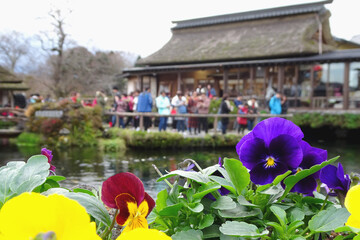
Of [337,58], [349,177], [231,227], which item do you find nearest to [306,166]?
[349,177]

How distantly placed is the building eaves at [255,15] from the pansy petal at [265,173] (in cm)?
2293

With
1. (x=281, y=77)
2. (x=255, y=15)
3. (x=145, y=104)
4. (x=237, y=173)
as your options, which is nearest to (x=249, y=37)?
(x=255, y=15)

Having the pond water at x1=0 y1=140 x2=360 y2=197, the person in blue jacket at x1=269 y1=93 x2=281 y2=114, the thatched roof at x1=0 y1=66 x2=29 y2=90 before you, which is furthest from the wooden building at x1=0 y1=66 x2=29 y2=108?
the person in blue jacket at x1=269 y1=93 x2=281 y2=114

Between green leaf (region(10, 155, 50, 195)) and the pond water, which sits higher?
green leaf (region(10, 155, 50, 195))

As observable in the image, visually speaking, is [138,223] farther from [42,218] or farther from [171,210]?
[42,218]

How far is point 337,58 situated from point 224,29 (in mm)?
9726

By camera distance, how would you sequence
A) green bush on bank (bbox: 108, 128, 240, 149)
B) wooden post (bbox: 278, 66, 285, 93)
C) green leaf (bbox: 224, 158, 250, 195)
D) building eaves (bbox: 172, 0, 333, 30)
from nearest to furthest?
green leaf (bbox: 224, 158, 250, 195) → green bush on bank (bbox: 108, 128, 240, 149) → wooden post (bbox: 278, 66, 285, 93) → building eaves (bbox: 172, 0, 333, 30)

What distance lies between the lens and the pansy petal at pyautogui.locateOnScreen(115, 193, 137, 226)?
0.74m

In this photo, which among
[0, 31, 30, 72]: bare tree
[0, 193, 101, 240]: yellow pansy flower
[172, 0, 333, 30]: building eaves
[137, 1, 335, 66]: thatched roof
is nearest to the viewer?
[0, 193, 101, 240]: yellow pansy flower

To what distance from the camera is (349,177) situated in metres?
0.97

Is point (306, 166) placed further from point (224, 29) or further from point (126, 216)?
point (224, 29)

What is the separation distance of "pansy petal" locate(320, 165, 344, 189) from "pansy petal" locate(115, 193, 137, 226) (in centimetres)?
54

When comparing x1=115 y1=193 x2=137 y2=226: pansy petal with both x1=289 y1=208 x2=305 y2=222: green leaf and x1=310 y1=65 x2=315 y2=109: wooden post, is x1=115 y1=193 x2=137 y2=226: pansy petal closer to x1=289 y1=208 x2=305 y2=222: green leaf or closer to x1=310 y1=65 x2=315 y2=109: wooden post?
x1=289 y1=208 x2=305 y2=222: green leaf

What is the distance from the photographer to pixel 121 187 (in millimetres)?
743
